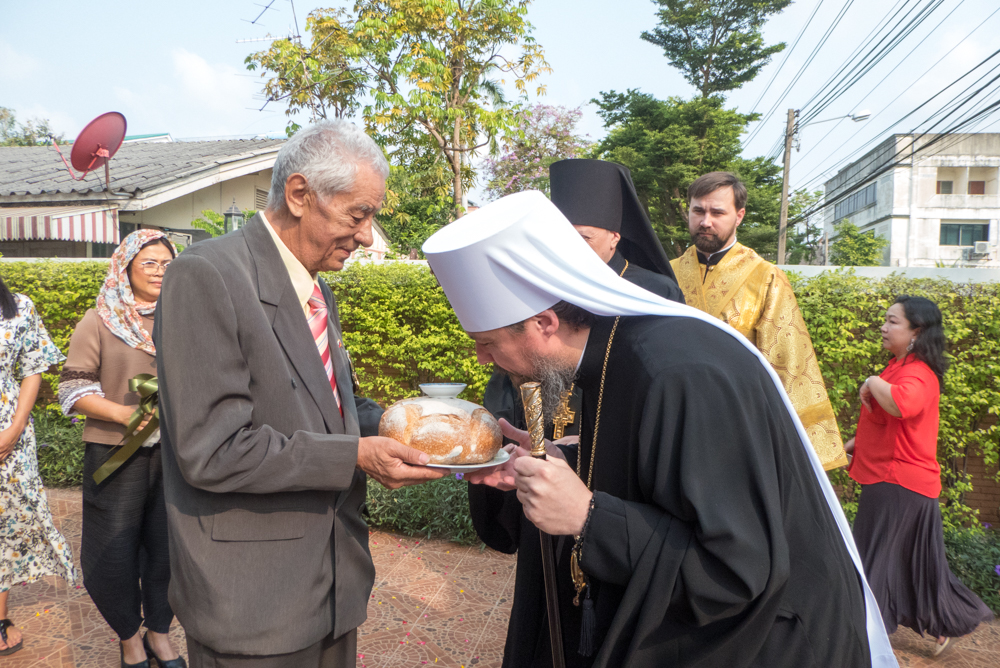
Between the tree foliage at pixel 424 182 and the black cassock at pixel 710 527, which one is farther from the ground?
the tree foliage at pixel 424 182

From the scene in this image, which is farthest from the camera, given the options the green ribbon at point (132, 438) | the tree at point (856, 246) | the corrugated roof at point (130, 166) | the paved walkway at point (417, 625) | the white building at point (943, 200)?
the white building at point (943, 200)

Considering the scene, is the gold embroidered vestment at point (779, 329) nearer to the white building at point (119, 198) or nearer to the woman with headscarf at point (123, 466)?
the woman with headscarf at point (123, 466)

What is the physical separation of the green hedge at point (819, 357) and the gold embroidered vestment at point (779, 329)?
1543mm

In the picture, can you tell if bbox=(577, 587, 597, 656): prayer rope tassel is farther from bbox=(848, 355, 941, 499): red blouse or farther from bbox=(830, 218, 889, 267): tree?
bbox=(830, 218, 889, 267): tree

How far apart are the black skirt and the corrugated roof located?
10788 millimetres

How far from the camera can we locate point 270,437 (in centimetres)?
157

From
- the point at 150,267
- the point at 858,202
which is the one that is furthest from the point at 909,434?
the point at 858,202

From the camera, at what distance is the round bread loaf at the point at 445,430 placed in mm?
1767

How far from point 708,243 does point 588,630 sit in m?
2.85

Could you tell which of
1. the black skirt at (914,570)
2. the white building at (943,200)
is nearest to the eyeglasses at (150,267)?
the black skirt at (914,570)

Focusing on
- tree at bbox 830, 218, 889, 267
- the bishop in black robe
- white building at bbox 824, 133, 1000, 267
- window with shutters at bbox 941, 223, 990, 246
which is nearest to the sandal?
the bishop in black robe

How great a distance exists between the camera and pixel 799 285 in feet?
16.8

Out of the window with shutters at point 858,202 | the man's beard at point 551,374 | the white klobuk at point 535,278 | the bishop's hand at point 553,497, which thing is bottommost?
the bishop's hand at point 553,497

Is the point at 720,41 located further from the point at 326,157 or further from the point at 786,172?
the point at 326,157
